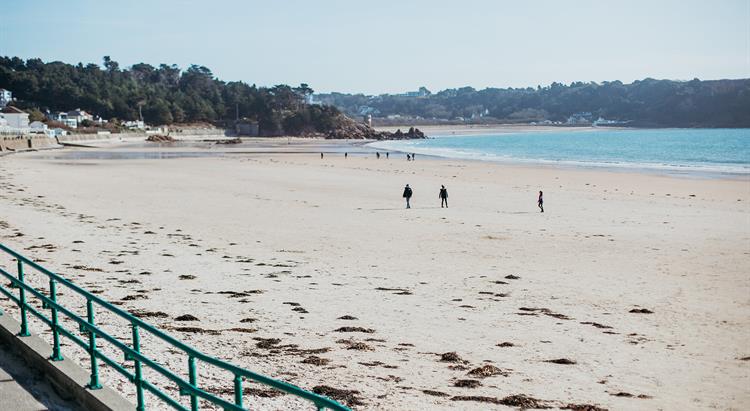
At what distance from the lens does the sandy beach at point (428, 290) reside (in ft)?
26.6

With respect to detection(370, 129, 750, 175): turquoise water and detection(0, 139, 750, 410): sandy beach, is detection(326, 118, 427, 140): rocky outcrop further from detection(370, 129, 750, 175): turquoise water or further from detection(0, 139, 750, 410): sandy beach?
detection(0, 139, 750, 410): sandy beach

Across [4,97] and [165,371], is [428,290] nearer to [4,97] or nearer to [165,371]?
[165,371]

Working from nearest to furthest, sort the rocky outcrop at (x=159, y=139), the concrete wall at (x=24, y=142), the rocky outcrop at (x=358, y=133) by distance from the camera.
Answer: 1. the concrete wall at (x=24, y=142)
2. the rocky outcrop at (x=159, y=139)
3. the rocky outcrop at (x=358, y=133)

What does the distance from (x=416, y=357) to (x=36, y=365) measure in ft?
14.4

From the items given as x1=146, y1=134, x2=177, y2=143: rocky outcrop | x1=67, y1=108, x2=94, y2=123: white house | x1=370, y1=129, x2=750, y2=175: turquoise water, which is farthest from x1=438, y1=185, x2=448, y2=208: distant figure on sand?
x1=67, y1=108, x2=94, y2=123: white house

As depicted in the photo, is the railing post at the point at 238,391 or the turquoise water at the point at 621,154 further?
the turquoise water at the point at 621,154

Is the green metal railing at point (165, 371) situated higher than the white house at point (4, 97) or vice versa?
the white house at point (4, 97)

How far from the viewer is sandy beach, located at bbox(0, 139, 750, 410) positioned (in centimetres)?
811

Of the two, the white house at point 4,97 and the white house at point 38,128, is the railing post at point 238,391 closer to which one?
the white house at point 38,128

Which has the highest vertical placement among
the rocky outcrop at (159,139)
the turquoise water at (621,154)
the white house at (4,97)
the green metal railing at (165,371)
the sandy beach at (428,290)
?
the white house at (4,97)

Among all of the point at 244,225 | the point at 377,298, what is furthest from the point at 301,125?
the point at 377,298

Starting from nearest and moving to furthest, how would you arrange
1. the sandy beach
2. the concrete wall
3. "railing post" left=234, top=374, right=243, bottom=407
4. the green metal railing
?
the green metal railing, "railing post" left=234, top=374, right=243, bottom=407, the sandy beach, the concrete wall

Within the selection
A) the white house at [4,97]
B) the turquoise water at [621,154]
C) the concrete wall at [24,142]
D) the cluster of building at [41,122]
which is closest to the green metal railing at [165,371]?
the turquoise water at [621,154]

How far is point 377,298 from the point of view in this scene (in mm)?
11906
